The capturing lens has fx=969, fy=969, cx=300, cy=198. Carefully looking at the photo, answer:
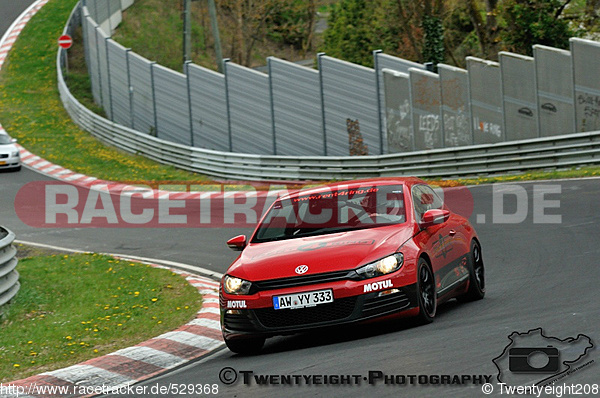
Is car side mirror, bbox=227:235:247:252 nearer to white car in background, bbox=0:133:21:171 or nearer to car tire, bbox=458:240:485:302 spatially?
car tire, bbox=458:240:485:302

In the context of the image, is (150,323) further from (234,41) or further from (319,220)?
(234,41)

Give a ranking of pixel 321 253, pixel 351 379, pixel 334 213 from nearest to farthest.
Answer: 1. pixel 351 379
2. pixel 321 253
3. pixel 334 213

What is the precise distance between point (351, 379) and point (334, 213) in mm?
3069

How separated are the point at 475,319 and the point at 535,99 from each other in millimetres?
16860

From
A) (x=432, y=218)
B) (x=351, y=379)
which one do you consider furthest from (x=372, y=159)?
(x=351, y=379)

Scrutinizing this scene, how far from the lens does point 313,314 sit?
869 centimetres

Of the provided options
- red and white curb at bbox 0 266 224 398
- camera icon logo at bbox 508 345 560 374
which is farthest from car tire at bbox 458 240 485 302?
camera icon logo at bbox 508 345 560 374

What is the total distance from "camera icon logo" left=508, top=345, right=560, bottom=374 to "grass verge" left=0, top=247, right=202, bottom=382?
4.89 metres

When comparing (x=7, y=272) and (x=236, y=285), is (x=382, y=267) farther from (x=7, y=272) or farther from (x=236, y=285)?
(x=7, y=272)

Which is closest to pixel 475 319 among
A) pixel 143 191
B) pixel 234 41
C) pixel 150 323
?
pixel 150 323

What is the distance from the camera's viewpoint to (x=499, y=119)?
2609cm

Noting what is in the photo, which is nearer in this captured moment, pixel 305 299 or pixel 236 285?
pixel 305 299

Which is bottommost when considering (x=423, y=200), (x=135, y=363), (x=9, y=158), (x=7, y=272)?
(x=9, y=158)

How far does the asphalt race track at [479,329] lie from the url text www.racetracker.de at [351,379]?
0.20ft
